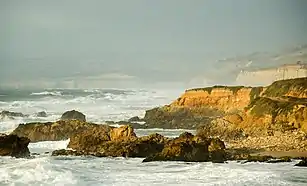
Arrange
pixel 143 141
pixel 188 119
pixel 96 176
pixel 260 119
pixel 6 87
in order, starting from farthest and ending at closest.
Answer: pixel 6 87 < pixel 188 119 < pixel 260 119 < pixel 143 141 < pixel 96 176

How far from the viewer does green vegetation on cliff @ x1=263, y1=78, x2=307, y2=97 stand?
29.0 m

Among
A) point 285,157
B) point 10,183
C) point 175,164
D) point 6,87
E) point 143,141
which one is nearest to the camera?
point 10,183

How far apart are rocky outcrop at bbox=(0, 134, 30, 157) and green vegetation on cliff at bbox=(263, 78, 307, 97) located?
1562 cm

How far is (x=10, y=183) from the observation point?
12875mm

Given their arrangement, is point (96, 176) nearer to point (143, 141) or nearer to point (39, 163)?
point (39, 163)

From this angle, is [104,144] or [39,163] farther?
[104,144]

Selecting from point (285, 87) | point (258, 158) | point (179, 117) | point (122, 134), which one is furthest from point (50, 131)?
point (285, 87)

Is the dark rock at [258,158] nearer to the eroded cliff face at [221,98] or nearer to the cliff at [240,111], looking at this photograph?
the cliff at [240,111]

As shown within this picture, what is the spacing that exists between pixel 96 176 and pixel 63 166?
5.97ft

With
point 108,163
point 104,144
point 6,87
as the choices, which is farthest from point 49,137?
point 6,87

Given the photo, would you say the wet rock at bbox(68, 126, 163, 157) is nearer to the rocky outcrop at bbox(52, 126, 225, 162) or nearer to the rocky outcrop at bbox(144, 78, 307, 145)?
the rocky outcrop at bbox(52, 126, 225, 162)

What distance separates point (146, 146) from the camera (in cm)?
1925

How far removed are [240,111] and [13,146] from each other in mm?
16574

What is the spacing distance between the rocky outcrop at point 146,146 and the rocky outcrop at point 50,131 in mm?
3169
